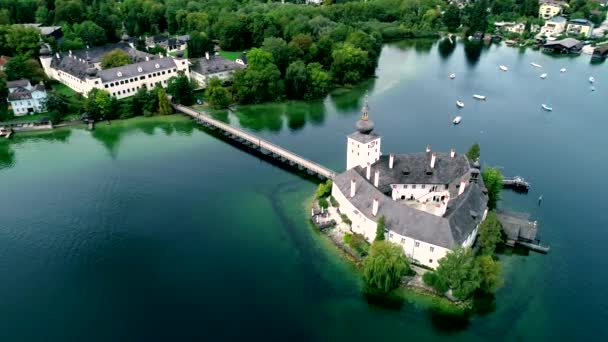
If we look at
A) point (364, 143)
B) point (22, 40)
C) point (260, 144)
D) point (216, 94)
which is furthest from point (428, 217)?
point (22, 40)

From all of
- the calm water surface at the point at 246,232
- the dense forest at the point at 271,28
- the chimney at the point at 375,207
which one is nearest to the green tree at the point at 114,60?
the dense forest at the point at 271,28

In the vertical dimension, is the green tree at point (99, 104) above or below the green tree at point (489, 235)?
above

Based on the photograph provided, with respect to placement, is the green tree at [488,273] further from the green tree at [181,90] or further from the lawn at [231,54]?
the lawn at [231,54]

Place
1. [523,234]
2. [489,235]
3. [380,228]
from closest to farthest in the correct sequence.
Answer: [489,235] → [380,228] → [523,234]

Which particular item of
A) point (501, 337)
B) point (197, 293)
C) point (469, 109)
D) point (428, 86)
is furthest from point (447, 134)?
point (197, 293)

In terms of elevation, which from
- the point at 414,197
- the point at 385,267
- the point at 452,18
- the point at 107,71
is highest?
the point at 107,71

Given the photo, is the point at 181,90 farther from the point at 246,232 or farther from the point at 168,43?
the point at 168,43
